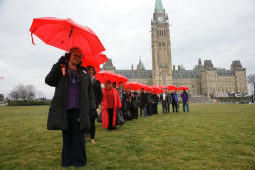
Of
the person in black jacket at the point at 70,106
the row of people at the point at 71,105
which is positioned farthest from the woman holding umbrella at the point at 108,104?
the person in black jacket at the point at 70,106

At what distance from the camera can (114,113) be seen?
7.68m

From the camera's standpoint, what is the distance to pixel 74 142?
3.62 metres

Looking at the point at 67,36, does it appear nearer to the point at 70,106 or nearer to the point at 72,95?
the point at 72,95

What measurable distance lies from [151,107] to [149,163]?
12.2m

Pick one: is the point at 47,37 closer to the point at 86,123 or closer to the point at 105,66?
the point at 86,123

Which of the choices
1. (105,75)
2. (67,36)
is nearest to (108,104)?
(105,75)

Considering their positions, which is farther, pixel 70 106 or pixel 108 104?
pixel 108 104

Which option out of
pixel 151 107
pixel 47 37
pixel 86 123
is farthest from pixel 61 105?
pixel 151 107

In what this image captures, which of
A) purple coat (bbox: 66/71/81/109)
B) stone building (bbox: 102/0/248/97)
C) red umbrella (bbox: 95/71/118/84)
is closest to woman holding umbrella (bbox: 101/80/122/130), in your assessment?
red umbrella (bbox: 95/71/118/84)

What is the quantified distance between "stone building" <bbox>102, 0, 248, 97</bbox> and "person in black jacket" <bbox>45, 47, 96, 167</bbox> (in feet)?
280

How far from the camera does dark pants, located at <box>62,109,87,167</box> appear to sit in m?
3.60

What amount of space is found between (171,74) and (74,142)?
88.4 m

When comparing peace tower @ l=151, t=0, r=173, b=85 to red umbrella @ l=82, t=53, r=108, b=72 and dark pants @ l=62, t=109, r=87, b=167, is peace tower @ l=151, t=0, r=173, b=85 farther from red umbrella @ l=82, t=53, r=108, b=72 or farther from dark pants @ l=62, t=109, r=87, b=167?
dark pants @ l=62, t=109, r=87, b=167

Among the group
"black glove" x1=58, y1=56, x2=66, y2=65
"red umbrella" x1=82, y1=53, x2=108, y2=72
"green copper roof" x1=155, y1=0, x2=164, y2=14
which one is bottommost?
"black glove" x1=58, y1=56, x2=66, y2=65
